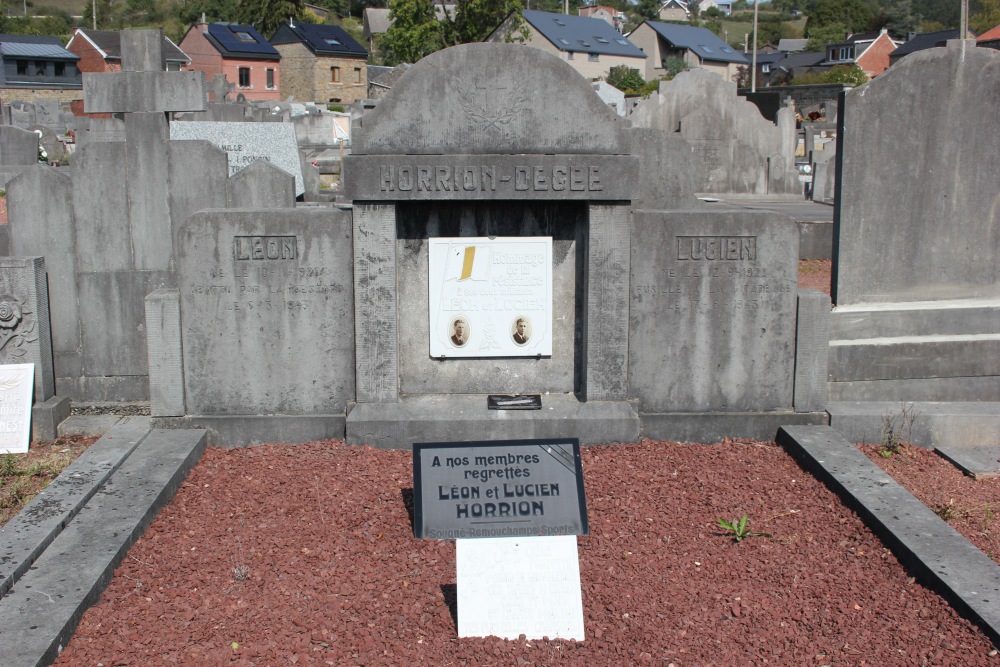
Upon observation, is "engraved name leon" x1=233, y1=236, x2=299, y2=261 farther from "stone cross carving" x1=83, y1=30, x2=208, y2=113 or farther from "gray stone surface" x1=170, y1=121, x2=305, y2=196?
"gray stone surface" x1=170, y1=121, x2=305, y2=196

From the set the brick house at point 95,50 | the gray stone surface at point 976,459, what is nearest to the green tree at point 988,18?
the brick house at point 95,50

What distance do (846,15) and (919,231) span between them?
11045cm

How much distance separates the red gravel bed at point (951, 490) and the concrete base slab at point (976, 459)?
0.04m

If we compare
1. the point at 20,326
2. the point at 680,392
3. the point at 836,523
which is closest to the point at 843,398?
Answer: the point at 680,392

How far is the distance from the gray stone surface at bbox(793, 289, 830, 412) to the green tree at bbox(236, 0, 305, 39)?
8456 cm

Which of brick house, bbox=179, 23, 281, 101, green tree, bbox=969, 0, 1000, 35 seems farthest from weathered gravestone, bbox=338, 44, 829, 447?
green tree, bbox=969, 0, 1000, 35

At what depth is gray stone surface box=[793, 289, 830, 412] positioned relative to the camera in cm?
621

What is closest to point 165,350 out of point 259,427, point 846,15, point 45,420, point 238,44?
point 259,427

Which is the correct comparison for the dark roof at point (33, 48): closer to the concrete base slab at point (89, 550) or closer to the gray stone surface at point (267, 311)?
the gray stone surface at point (267, 311)

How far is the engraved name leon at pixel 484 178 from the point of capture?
5805 mm

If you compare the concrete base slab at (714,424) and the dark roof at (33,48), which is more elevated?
the dark roof at (33,48)

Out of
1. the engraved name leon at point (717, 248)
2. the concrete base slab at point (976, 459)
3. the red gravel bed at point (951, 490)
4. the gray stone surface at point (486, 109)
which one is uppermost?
the gray stone surface at point (486, 109)

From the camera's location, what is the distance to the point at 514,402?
6.16 meters

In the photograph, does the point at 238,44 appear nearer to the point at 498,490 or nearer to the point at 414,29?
the point at 414,29
